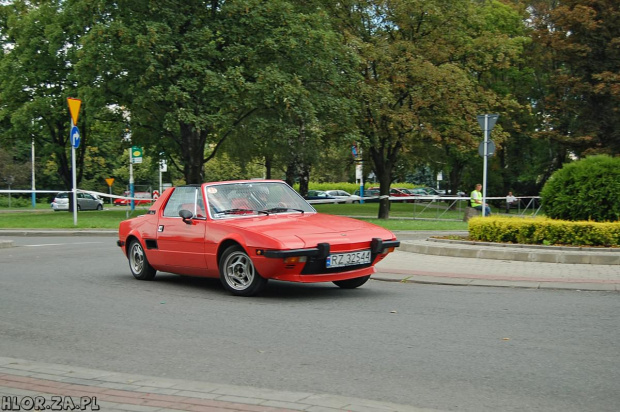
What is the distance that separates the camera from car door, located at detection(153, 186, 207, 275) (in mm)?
10200

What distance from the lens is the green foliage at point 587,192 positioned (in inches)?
576

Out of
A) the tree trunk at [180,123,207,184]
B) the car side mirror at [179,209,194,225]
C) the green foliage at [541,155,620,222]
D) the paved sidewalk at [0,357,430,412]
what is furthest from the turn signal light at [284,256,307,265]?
the tree trunk at [180,123,207,184]

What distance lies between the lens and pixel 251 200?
1053 centimetres

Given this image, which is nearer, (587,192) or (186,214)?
(186,214)

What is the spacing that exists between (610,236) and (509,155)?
150 ft

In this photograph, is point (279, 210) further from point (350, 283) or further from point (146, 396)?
point (146, 396)

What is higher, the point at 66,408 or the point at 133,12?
the point at 133,12

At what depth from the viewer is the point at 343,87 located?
3428cm

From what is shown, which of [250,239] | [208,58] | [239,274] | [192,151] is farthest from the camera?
[192,151]

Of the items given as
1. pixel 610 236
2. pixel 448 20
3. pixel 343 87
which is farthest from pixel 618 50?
pixel 610 236

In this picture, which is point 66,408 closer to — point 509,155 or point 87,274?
point 87,274

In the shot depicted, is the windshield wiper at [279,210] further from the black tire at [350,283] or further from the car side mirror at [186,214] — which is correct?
the black tire at [350,283]

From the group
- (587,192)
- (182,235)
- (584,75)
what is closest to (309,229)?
(182,235)

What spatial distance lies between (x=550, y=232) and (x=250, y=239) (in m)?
7.13
